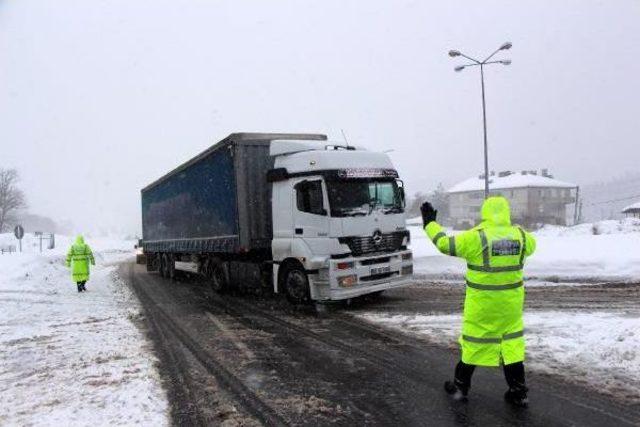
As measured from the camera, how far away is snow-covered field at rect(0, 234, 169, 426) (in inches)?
192

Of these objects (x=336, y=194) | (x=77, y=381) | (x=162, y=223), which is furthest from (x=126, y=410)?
(x=162, y=223)

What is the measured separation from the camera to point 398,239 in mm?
10688

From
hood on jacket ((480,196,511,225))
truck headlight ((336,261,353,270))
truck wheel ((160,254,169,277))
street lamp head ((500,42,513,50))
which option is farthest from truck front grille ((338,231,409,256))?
street lamp head ((500,42,513,50))

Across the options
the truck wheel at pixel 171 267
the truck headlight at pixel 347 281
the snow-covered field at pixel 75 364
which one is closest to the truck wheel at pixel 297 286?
the truck headlight at pixel 347 281

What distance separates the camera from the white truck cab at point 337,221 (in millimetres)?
9805

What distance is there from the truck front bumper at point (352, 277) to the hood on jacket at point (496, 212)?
5.09m

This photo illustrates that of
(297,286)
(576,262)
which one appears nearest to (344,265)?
(297,286)

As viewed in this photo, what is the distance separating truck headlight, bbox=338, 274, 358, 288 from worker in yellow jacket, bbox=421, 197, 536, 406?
16.5 feet

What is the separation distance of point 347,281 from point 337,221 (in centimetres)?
114

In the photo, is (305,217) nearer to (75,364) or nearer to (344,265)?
(344,265)

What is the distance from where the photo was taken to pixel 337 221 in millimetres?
9781

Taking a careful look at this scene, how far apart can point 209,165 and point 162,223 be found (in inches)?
262

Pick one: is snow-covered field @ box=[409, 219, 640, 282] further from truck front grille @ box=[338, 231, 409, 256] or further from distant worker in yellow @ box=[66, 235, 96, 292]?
distant worker in yellow @ box=[66, 235, 96, 292]

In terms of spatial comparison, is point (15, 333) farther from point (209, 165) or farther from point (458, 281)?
point (458, 281)
